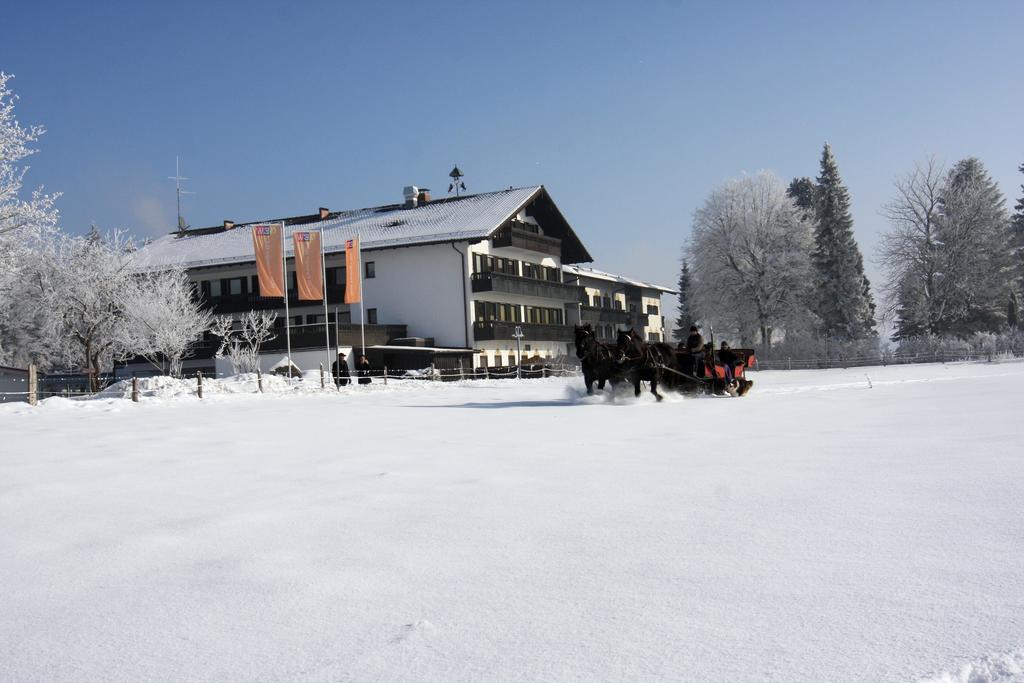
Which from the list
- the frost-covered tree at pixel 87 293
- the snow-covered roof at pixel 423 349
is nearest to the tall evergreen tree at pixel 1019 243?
the snow-covered roof at pixel 423 349

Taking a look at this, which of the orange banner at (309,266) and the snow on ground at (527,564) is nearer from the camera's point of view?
the snow on ground at (527,564)

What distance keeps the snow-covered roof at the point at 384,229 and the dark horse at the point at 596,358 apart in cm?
2776

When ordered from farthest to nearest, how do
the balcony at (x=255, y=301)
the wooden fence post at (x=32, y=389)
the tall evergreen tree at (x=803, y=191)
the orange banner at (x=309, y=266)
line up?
1. the tall evergreen tree at (x=803, y=191)
2. the balcony at (x=255, y=301)
3. the orange banner at (x=309, y=266)
4. the wooden fence post at (x=32, y=389)

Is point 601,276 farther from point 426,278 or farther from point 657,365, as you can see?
point 657,365

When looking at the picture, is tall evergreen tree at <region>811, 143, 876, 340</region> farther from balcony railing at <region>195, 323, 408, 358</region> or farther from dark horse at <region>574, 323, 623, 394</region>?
dark horse at <region>574, 323, 623, 394</region>

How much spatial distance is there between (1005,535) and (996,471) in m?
2.45

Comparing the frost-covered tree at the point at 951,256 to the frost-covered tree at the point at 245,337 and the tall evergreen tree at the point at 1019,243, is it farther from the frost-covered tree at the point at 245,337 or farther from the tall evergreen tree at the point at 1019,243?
the frost-covered tree at the point at 245,337

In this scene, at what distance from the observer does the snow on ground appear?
9.86 feet

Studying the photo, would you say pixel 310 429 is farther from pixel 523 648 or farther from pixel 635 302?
pixel 635 302

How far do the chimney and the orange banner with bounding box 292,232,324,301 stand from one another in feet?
67.4

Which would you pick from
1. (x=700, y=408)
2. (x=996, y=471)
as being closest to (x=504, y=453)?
(x=996, y=471)

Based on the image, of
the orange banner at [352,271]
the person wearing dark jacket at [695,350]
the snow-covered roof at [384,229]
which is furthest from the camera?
the snow-covered roof at [384,229]

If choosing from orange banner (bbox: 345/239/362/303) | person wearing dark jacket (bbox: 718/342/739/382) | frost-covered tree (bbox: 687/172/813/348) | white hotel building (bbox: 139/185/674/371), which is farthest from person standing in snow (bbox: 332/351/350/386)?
frost-covered tree (bbox: 687/172/813/348)

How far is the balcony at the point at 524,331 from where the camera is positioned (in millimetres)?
49094
